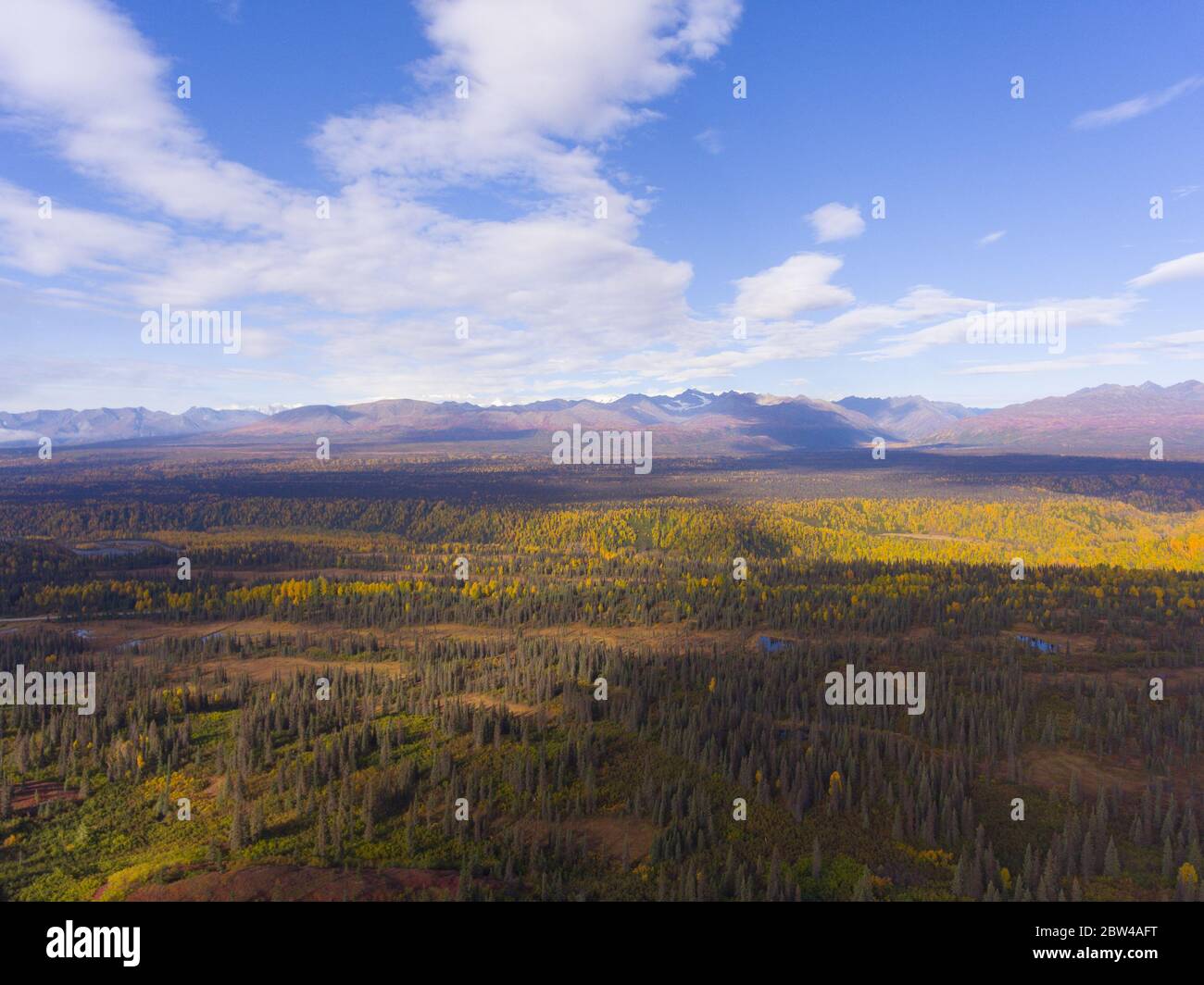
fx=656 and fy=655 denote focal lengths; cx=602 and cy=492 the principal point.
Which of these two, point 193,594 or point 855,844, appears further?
point 193,594

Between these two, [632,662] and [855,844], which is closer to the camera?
[855,844]

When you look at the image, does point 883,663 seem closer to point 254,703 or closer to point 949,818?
point 949,818

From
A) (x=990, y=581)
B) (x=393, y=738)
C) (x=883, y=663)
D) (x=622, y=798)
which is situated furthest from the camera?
(x=990, y=581)

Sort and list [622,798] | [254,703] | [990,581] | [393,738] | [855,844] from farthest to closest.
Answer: [990,581]
[254,703]
[393,738]
[622,798]
[855,844]

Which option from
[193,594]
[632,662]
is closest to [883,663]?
[632,662]

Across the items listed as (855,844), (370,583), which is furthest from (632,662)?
(370,583)
